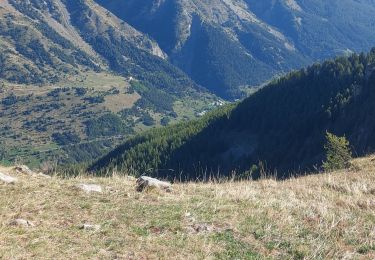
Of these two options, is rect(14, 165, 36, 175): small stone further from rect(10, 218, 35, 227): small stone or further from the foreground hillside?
rect(10, 218, 35, 227): small stone

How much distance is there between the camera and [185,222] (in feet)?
41.2

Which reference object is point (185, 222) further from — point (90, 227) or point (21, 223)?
point (21, 223)

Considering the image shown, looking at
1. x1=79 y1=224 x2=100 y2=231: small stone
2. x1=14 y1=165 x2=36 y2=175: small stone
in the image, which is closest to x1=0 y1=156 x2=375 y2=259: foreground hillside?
x1=79 y1=224 x2=100 y2=231: small stone

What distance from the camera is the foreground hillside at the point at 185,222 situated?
34.5ft

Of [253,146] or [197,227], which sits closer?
[197,227]

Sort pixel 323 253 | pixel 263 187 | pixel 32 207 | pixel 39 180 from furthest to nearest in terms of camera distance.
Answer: pixel 263 187 → pixel 39 180 → pixel 32 207 → pixel 323 253

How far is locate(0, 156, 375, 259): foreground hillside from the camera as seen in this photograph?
10512 millimetres

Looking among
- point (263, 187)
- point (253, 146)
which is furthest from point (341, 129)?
point (263, 187)

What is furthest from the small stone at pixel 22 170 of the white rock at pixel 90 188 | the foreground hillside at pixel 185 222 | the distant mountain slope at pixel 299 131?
the distant mountain slope at pixel 299 131

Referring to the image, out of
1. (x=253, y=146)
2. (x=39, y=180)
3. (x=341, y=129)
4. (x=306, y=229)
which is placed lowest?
(x=253, y=146)

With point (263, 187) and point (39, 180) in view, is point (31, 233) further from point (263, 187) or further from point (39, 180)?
point (263, 187)

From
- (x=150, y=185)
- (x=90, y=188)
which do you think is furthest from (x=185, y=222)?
(x=90, y=188)

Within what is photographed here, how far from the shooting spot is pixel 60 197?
14.1 metres

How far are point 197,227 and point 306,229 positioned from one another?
300 centimetres
